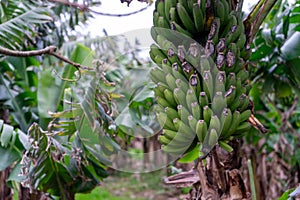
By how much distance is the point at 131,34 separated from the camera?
4.08 feet

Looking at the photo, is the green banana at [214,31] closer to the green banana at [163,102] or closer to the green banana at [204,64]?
the green banana at [204,64]

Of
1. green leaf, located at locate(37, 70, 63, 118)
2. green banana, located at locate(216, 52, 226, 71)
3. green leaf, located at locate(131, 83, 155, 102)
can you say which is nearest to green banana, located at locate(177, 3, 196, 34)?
green banana, located at locate(216, 52, 226, 71)

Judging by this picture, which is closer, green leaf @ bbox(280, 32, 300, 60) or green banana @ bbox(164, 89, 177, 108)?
green banana @ bbox(164, 89, 177, 108)

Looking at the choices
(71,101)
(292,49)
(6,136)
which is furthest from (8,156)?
(292,49)

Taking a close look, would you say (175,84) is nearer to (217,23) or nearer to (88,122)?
(217,23)

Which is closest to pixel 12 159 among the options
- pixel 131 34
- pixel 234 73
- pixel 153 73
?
pixel 131 34

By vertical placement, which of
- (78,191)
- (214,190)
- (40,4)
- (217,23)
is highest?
(40,4)

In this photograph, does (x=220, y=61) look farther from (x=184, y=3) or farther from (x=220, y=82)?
(x=184, y=3)

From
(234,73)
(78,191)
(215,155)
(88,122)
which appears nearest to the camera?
(234,73)

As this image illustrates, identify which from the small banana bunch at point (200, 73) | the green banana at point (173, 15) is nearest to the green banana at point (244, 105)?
the small banana bunch at point (200, 73)

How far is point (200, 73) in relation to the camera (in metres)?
0.69

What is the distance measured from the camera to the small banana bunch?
0.67 metres

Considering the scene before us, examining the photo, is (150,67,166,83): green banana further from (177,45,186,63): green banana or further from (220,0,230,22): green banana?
(220,0,230,22): green banana

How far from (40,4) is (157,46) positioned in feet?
2.85
